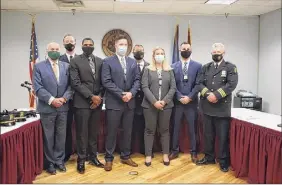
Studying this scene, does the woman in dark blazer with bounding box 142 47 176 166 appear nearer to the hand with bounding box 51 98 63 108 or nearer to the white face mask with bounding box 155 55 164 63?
the white face mask with bounding box 155 55 164 63

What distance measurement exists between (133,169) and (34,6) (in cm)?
401

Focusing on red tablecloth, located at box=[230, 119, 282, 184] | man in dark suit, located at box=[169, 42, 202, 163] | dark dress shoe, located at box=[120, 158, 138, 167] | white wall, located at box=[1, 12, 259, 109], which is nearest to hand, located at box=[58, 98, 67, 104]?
dark dress shoe, located at box=[120, 158, 138, 167]

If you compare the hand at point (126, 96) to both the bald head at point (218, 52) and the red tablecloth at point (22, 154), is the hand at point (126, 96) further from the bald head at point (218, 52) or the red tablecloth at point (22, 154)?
the bald head at point (218, 52)

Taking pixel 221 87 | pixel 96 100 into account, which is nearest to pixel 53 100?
pixel 96 100

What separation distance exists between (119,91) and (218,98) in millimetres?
1104

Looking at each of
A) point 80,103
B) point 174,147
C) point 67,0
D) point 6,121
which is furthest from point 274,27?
point 6,121

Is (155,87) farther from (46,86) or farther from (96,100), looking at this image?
(46,86)

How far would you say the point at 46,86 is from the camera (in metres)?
2.85

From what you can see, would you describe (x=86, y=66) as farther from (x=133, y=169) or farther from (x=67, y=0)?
(x=67, y=0)

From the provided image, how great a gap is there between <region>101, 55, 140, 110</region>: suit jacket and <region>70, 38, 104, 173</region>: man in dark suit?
97 millimetres

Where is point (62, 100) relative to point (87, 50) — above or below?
below

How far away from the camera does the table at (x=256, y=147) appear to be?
2359mm

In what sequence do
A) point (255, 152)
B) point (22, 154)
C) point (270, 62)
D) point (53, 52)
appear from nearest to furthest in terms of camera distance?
point (22, 154)
point (255, 152)
point (53, 52)
point (270, 62)

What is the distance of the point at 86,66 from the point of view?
9.64 ft
